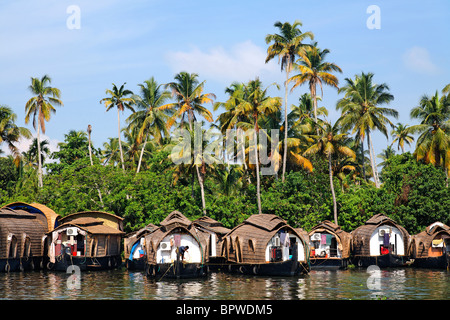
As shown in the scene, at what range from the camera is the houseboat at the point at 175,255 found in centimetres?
2908

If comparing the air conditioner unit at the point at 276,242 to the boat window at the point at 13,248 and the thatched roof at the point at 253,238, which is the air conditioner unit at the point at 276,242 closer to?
the thatched roof at the point at 253,238

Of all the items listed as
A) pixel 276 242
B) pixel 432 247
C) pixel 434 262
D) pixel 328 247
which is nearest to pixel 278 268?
pixel 276 242

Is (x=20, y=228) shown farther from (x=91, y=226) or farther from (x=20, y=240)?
(x=91, y=226)

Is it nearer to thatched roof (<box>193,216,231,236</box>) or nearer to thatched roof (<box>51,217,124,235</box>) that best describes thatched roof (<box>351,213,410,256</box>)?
thatched roof (<box>193,216,231,236</box>)

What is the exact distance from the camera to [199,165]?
4431cm

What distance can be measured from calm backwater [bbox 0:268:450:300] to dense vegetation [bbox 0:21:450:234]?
1038cm

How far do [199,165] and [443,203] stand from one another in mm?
18568

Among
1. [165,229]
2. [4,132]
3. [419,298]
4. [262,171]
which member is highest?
[4,132]

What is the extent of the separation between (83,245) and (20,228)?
4.48m

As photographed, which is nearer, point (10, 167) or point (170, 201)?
point (170, 201)

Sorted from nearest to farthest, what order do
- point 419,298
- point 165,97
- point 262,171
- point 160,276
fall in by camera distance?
1. point 419,298
2. point 160,276
3. point 262,171
4. point 165,97

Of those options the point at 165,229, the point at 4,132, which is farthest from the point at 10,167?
the point at 165,229

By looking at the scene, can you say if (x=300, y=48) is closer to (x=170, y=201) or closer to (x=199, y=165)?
(x=199, y=165)

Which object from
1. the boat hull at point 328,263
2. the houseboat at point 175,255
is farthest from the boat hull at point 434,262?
the houseboat at point 175,255
